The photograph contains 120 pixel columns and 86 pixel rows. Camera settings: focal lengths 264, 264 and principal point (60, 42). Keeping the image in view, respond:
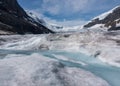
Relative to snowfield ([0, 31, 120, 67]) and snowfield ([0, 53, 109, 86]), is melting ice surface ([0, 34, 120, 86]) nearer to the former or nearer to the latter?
snowfield ([0, 53, 109, 86])

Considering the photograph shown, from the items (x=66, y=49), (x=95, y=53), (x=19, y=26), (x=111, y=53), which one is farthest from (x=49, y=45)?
(x=19, y=26)

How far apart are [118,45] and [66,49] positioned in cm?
532

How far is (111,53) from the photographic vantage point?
17.0 metres

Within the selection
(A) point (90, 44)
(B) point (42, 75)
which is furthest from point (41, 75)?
(A) point (90, 44)

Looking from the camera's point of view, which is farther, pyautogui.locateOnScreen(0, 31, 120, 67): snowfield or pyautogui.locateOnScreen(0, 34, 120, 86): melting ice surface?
pyautogui.locateOnScreen(0, 31, 120, 67): snowfield

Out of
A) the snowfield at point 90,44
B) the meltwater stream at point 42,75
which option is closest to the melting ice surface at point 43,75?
the meltwater stream at point 42,75

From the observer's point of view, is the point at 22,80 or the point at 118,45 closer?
the point at 22,80

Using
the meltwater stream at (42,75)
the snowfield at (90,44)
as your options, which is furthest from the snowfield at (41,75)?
the snowfield at (90,44)

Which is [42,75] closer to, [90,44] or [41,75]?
[41,75]

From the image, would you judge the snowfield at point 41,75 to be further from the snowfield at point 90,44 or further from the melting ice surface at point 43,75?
the snowfield at point 90,44

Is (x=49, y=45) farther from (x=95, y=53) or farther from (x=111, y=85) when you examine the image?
(x=111, y=85)

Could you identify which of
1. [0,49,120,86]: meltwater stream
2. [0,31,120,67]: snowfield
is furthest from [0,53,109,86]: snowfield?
[0,31,120,67]: snowfield

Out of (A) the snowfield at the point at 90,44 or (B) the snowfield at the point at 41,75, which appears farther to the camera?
(A) the snowfield at the point at 90,44

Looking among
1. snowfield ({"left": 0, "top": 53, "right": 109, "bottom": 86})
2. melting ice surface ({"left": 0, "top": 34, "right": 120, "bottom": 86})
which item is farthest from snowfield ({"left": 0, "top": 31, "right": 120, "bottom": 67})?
snowfield ({"left": 0, "top": 53, "right": 109, "bottom": 86})
